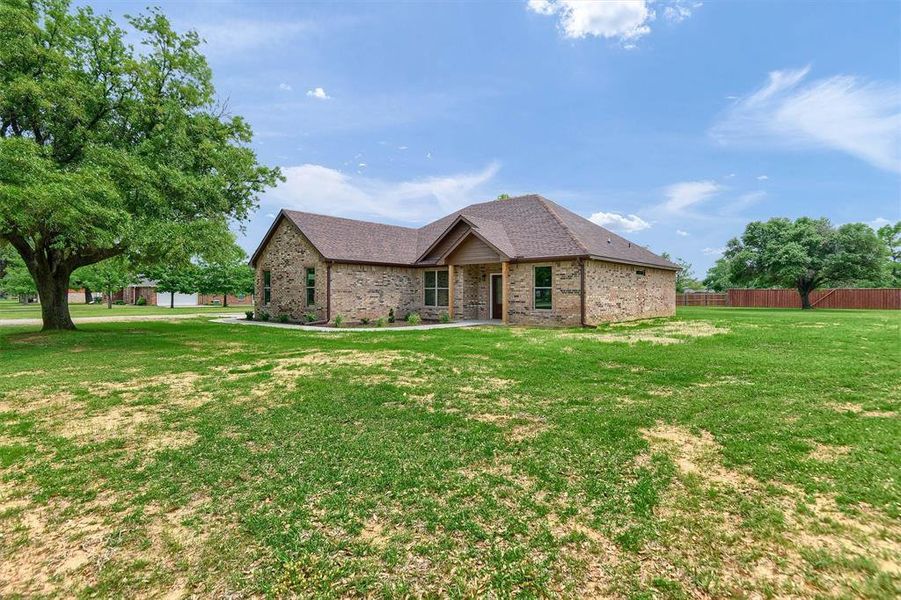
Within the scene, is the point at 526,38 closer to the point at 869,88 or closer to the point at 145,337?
the point at 869,88

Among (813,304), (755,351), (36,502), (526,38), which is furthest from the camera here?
(813,304)

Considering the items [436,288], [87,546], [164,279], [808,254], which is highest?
[808,254]

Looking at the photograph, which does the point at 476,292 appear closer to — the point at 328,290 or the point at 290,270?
the point at 328,290

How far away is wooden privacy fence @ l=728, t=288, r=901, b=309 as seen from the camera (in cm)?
Answer: 3153

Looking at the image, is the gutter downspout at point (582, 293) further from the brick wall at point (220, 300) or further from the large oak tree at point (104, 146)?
the brick wall at point (220, 300)

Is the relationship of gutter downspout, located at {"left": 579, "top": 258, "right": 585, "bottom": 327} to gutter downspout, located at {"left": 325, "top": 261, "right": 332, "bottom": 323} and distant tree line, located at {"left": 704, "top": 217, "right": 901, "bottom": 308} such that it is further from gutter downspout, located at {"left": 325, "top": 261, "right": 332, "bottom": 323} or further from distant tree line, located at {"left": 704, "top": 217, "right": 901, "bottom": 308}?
distant tree line, located at {"left": 704, "top": 217, "right": 901, "bottom": 308}

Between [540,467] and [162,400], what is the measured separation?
5.67 meters

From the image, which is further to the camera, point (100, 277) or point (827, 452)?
point (100, 277)

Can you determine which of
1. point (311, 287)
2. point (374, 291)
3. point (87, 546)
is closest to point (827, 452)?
point (87, 546)

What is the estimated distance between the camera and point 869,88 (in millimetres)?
14125

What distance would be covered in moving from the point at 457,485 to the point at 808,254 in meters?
38.2

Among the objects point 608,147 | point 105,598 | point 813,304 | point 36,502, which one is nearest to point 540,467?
point 105,598

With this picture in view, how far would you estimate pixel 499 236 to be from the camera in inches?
780

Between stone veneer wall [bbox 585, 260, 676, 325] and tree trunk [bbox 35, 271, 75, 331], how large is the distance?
19.6 meters
